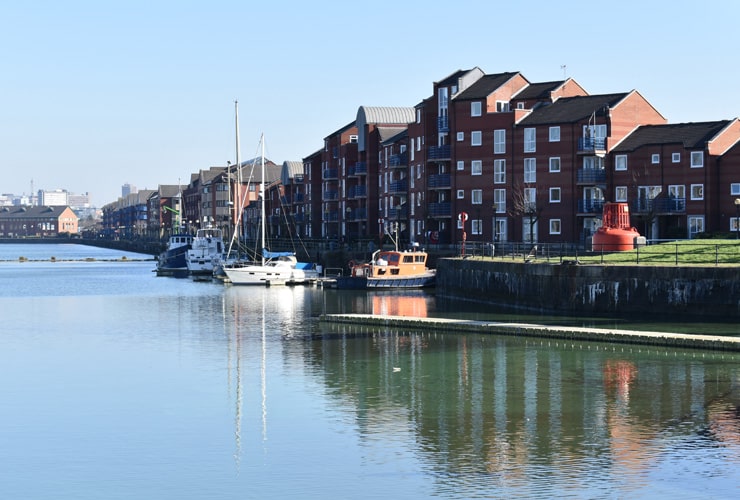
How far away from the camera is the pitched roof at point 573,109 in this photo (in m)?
93.6

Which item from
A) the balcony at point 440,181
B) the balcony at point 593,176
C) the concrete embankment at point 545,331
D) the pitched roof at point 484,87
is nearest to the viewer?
the concrete embankment at point 545,331

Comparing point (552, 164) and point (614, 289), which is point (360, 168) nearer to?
point (552, 164)

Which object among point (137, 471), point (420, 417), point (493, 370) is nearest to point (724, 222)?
point (493, 370)

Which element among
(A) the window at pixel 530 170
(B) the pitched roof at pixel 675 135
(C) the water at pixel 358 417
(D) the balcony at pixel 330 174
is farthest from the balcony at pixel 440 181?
(C) the water at pixel 358 417

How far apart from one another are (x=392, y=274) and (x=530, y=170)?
1653cm

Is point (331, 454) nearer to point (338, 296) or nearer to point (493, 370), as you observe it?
point (493, 370)

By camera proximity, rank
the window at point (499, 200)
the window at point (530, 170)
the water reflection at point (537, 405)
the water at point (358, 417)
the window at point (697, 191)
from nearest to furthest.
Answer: the water at point (358, 417), the water reflection at point (537, 405), the window at point (697, 191), the window at point (530, 170), the window at point (499, 200)

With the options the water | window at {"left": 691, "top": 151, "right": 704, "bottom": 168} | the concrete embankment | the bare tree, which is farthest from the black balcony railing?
the water

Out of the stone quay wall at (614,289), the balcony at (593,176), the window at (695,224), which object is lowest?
the stone quay wall at (614,289)

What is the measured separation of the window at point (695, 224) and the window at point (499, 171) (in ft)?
58.4

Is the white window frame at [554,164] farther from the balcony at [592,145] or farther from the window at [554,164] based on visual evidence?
the balcony at [592,145]

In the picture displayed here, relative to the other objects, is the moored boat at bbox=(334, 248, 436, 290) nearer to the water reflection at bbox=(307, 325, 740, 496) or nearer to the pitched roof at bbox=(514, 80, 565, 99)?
the pitched roof at bbox=(514, 80, 565, 99)

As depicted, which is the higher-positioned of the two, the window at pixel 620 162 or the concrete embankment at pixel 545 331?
the window at pixel 620 162

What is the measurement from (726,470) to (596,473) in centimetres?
302
